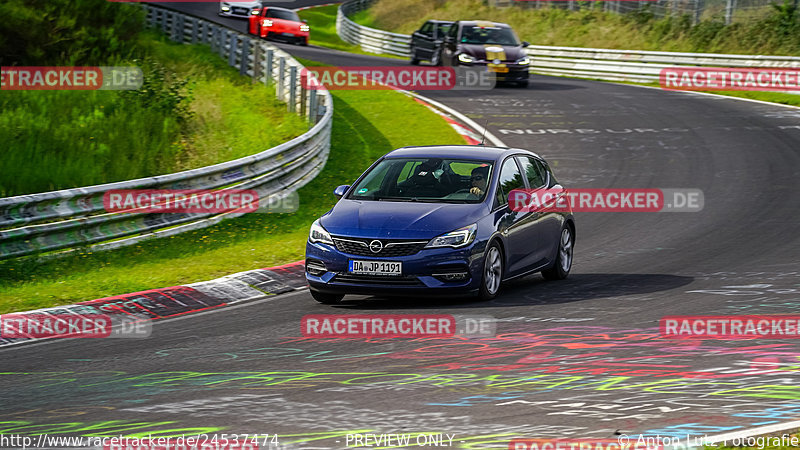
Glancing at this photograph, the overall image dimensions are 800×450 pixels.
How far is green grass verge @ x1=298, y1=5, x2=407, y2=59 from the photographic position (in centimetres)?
5478

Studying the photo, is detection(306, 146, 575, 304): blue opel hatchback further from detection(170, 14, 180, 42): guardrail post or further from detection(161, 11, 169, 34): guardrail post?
detection(161, 11, 169, 34): guardrail post

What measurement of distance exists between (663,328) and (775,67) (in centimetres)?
2516

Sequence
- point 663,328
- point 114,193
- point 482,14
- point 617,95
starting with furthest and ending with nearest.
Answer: point 482,14
point 617,95
point 114,193
point 663,328

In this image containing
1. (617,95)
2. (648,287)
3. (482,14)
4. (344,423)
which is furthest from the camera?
(482,14)

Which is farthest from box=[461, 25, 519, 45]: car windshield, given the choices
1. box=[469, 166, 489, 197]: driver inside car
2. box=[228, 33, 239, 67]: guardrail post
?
box=[469, 166, 489, 197]: driver inside car

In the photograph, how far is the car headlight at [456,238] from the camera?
1050 cm

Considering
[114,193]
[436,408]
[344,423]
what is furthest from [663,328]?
[114,193]

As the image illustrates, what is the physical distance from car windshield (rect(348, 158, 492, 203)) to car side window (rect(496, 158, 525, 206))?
18 cm

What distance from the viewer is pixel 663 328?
9469 millimetres

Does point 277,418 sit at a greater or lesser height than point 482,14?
greater

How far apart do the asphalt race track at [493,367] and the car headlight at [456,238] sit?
0.62 metres

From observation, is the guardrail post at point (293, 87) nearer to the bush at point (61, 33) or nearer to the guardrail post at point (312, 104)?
the guardrail post at point (312, 104)

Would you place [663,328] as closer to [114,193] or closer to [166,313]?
[166,313]

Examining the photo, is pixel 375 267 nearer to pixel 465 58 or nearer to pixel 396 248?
pixel 396 248
